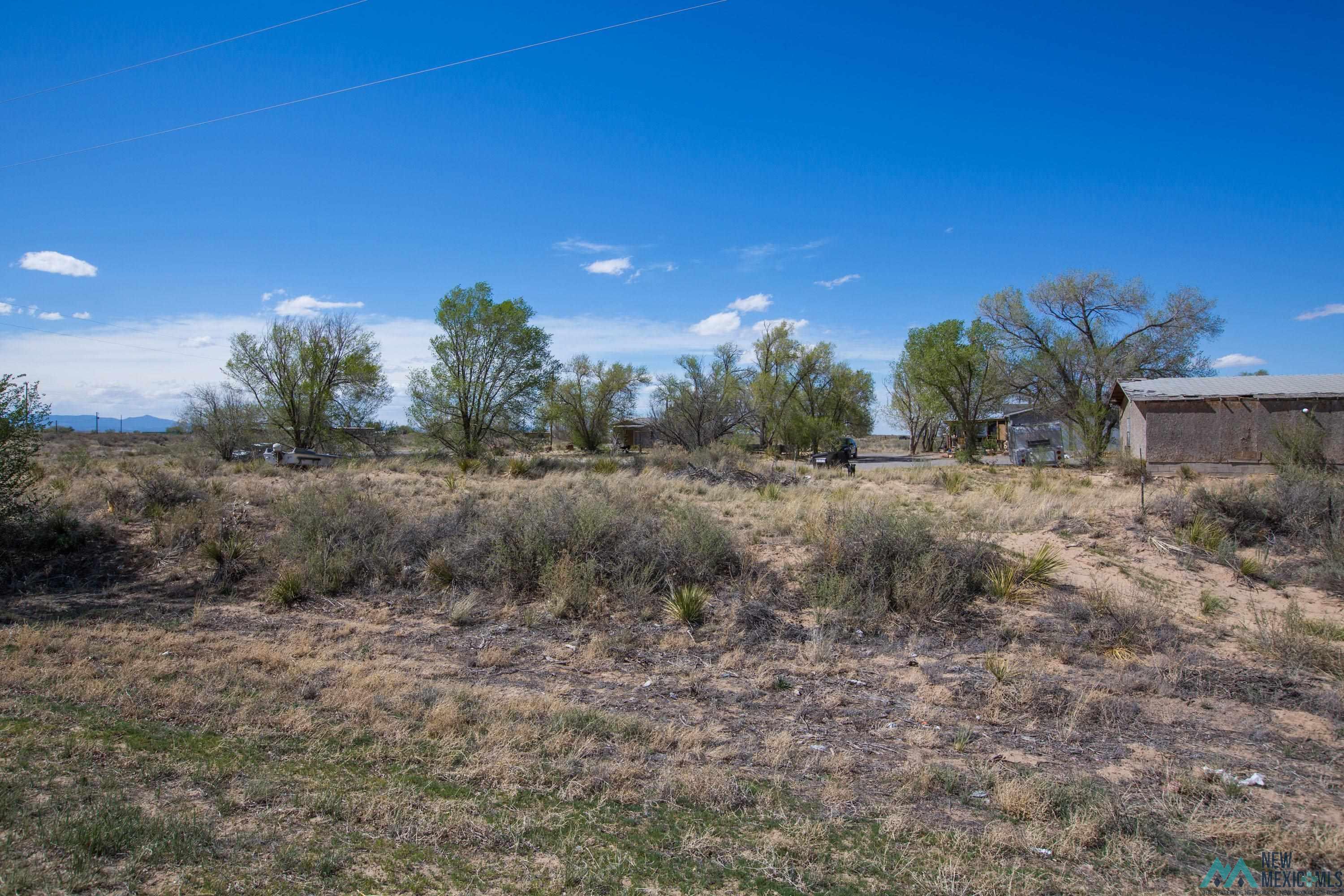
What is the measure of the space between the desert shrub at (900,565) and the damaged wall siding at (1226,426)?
60.0 feet

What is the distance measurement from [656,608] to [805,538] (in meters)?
3.38

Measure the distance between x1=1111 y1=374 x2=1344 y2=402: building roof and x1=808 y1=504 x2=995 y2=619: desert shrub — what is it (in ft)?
62.0

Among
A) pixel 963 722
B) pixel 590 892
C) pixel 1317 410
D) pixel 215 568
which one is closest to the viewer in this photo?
pixel 590 892

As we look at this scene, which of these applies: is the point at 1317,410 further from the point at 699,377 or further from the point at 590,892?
the point at 590,892

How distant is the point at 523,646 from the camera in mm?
8969

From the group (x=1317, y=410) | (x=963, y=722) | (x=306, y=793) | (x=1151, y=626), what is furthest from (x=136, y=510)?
(x=1317, y=410)

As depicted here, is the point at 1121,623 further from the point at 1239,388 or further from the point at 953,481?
the point at 1239,388

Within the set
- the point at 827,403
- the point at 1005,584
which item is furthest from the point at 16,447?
the point at 827,403

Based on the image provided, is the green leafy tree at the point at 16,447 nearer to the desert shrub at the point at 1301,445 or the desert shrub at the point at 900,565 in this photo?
the desert shrub at the point at 900,565

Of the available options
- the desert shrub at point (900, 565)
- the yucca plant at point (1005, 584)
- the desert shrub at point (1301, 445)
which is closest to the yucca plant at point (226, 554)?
the desert shrub at point (900, 565)

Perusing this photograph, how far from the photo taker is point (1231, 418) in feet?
78.0

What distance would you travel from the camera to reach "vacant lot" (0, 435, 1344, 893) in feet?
13.1

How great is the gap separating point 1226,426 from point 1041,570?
62.1ft

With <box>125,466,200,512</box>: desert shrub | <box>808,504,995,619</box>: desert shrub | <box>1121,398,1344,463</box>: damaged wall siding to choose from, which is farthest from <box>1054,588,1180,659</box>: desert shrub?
<box>1121,398,1344,463</box>: damaged wall siding
